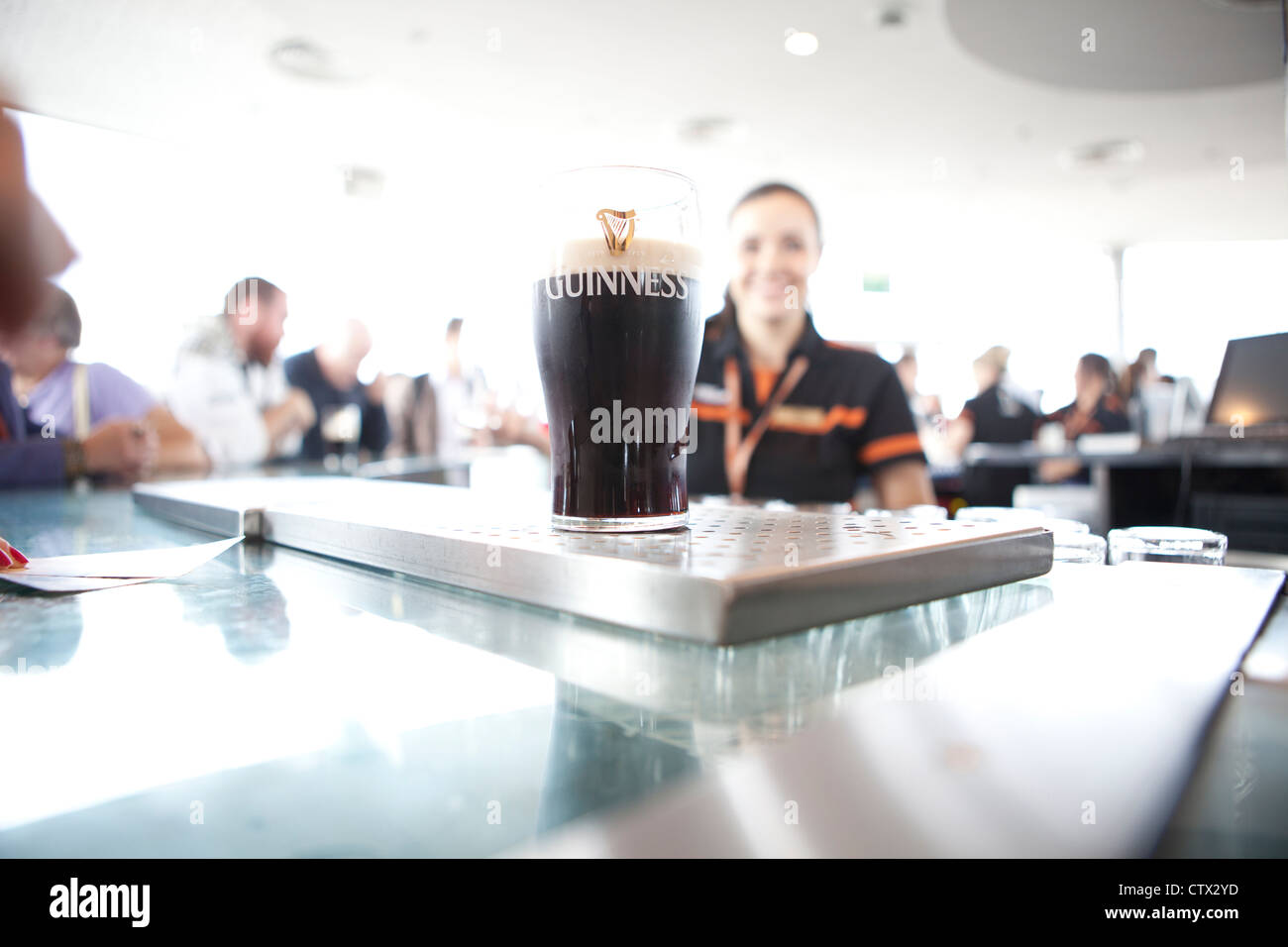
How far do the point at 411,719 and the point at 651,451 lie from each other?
28 centimetres

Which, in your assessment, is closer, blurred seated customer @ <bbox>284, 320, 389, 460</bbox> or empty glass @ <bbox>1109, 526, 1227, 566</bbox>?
empty glass @ <bbox>1109, 526, 1227, 566</bbox>

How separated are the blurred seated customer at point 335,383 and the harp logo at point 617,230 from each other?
3.93 metres

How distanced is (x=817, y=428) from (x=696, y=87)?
3.77 metres

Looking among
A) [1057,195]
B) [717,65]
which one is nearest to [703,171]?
[717,65]

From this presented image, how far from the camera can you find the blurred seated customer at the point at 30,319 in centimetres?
126

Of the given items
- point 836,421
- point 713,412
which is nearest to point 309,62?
point 713,412

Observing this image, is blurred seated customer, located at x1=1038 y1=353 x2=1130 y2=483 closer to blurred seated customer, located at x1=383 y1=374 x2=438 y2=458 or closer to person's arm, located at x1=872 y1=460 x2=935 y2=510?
person's arm, located at x1=872 y1=460 x2=935 y2=510

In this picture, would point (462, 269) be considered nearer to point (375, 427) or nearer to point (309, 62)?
point (309, 62)

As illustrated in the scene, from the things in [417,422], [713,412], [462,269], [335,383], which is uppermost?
[462,269]

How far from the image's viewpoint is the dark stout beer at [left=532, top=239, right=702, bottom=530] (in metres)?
0.50

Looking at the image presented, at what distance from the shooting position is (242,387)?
3.55 meters

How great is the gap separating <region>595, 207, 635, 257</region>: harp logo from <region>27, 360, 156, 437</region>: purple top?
2330 millimetres

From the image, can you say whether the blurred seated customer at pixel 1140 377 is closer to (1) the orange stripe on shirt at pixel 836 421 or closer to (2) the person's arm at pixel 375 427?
(1) the orange stripe on shirt at pixel 836 421

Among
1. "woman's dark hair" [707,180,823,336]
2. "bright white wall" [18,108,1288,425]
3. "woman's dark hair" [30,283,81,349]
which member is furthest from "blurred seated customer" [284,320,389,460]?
"woman's dark hair" [707,180,823,336]
